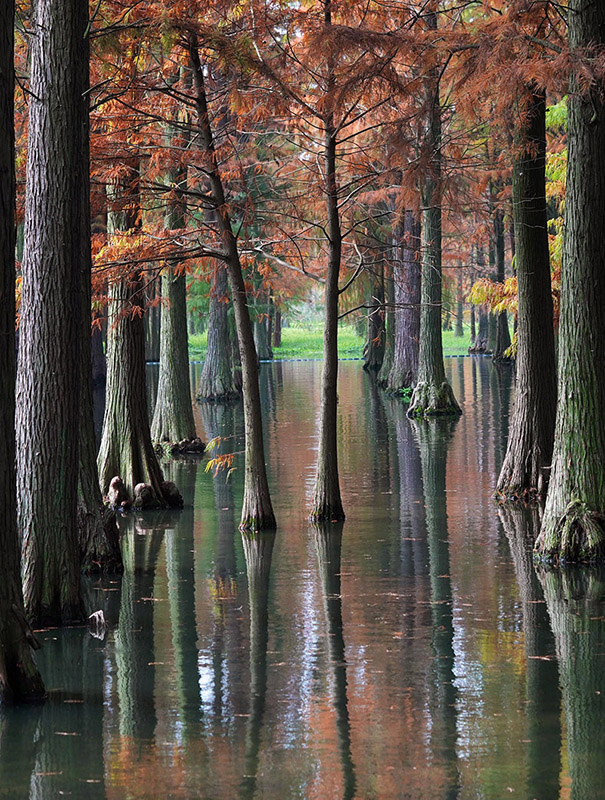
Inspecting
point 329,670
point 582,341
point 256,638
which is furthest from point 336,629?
point 582,341

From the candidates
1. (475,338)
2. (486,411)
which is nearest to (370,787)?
(486,411)

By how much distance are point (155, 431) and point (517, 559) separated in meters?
11.0

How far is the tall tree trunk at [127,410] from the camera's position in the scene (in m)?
14.1

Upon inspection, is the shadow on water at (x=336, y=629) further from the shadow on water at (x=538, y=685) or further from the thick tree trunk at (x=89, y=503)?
the thick tree trunk at (x=89, y=503)

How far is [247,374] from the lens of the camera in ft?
39.4

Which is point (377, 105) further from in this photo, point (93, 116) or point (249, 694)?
point (249, 694)

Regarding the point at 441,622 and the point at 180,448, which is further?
the point at 180,448

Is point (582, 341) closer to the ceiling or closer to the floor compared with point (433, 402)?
closer to the ceiling

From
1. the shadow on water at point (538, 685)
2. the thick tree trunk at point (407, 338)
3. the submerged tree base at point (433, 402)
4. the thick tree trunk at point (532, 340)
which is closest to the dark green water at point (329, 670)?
the shadow on water at point (538, 685)

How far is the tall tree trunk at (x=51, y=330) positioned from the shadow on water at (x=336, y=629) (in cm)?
199

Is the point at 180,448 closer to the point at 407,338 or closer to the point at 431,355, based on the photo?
the point at 431,355

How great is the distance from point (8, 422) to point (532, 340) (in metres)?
8.55

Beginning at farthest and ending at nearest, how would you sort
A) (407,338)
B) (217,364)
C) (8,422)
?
1. (217,364)
2. (407,338)
3. (8,422)

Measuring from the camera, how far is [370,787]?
5125 mm
